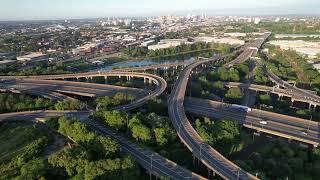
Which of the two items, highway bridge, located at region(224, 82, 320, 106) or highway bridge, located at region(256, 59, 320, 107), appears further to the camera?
highway bridge, located at region(224, 82, 320, 106)

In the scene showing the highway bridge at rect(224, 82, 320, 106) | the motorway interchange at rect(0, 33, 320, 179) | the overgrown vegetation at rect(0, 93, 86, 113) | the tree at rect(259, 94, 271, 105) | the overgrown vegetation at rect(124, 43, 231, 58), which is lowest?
the overgrown vegetation at rect(124, 43, 231, 58)

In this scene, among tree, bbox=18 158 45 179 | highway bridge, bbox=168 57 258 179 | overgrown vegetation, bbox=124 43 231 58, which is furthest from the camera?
overgrown vegetation, bbox=124 43 231 58

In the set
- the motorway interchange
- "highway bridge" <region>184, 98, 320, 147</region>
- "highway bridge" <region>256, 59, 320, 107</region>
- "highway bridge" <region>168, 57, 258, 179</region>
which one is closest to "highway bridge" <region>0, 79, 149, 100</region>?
the motorway interchange

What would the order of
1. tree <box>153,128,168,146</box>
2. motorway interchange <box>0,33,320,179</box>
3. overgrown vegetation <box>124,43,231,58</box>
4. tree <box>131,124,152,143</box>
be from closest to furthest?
motorway interchange <box>0,33,320,179</box> < tree <box>153,128,168,146</box> < tree <box>131,124,152,143</box> < overgrown vegetation <box>124,43,231,58</box>

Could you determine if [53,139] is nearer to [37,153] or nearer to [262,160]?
[37,153]

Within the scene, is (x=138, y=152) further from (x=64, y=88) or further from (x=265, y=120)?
(x=64, y=88)

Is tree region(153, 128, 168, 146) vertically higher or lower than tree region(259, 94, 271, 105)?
higher

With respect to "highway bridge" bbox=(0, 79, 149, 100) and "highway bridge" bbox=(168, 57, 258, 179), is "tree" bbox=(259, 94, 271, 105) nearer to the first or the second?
"highway bridge" bbox=(168, 57, 258, 179)
